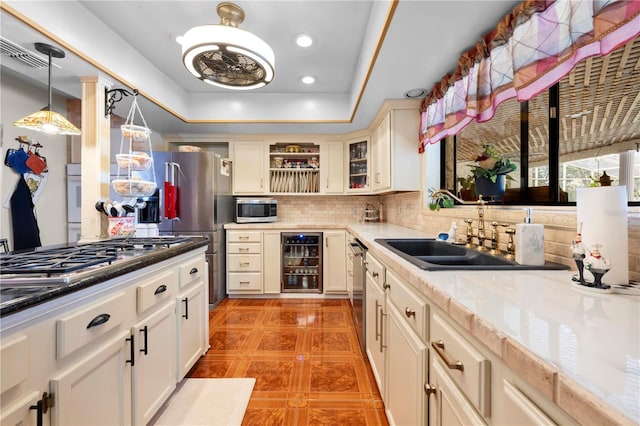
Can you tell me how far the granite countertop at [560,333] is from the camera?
377 mm

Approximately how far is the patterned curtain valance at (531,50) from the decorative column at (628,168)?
401mm

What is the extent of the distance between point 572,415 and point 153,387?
5.57 ft

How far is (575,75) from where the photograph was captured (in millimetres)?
1286

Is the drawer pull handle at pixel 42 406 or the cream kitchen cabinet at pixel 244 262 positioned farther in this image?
the cream kitchen cabinet at pixel 244 262

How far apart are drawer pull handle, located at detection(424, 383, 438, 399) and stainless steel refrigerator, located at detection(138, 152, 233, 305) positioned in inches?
113

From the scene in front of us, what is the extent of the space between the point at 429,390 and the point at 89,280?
1.23 m

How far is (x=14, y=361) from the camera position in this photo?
734 millimetres

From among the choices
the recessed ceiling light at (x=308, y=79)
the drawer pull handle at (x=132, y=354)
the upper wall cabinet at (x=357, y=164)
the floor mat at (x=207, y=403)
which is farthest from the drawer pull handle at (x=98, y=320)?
the upper wall cabinet at (x=357, y=164)

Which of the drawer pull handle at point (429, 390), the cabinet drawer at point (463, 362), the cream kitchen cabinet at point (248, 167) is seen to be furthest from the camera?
the cream kitchen cabinet at point (248, 167)

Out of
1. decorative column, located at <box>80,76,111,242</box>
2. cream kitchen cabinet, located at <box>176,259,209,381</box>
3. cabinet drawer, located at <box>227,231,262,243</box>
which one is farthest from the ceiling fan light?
cabinet drawer, located at <box>227,231,262,243</box>

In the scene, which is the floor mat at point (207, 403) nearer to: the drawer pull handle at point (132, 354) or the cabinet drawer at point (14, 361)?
the drawer pull handle at point (132, 354)

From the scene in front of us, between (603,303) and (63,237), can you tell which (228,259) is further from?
(603,303)

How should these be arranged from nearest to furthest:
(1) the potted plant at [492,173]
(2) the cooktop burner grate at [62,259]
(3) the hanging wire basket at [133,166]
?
(2) the cooktop burner grate at [62,259], (1) the potted plant at [492,173], (3) the hanging wire basket at [133,166]

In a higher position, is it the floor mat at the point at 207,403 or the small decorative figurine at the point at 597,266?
the small decorative figurine at the point at 597,266
